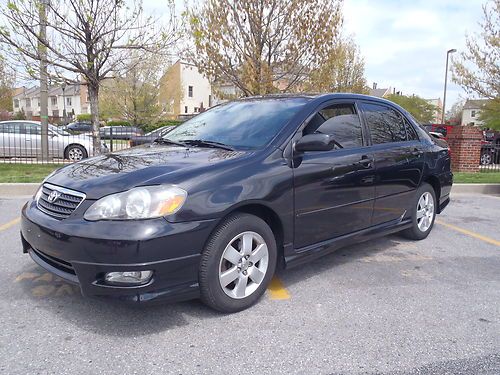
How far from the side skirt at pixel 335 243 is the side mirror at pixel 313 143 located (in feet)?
2.72

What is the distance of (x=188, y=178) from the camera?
9.23 feet

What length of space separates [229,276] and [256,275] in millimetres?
270

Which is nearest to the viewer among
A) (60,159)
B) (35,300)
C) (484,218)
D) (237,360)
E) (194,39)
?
(237,360)

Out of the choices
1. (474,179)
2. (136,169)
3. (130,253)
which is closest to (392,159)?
(136,169)

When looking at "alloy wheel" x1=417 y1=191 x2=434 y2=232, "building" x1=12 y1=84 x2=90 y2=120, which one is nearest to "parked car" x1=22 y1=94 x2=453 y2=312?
"alloy wheel" x1=417 y1=191 x2=434 y2=232

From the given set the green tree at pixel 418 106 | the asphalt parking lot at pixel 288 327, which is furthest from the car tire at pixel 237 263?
the green tree at pixel 418 106

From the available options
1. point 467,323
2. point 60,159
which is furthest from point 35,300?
point 60,159

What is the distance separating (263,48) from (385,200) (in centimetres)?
663

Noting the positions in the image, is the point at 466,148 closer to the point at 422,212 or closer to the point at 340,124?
the point at 422,212

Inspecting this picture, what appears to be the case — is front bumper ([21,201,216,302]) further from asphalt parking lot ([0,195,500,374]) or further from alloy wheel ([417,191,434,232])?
alloy wheel ([417,191,434,232])

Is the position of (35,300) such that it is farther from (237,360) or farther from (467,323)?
(467,323)

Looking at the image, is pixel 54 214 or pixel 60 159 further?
pixel 60 159

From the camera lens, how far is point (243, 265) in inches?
121

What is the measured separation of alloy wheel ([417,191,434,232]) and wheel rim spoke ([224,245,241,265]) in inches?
111
